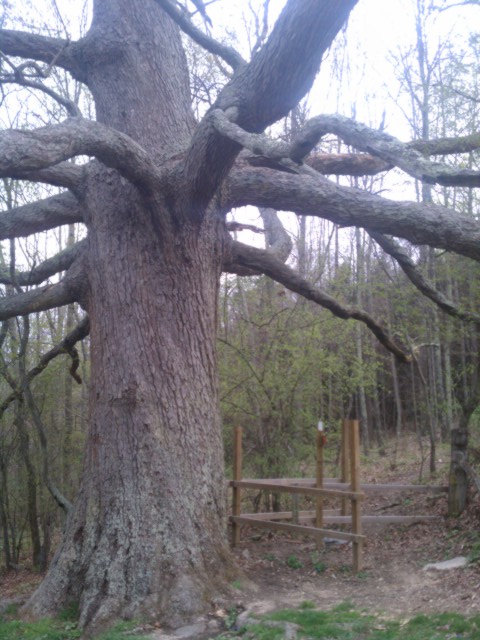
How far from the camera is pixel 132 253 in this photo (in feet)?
23.7

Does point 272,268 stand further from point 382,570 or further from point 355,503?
point 382,570

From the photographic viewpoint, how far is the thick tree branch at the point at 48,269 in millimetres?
8633

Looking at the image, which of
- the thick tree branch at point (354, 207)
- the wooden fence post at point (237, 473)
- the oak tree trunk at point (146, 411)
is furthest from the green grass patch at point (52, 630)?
the thick tree branch at point (354, 207)

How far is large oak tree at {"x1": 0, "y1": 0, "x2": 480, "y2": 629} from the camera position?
5930 millimetres

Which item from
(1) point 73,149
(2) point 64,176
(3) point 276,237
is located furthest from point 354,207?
(3) point 276,237

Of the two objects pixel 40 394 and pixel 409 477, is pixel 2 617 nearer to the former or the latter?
pixel 40 394

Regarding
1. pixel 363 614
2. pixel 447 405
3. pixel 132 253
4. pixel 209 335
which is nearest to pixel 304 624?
pixel 363 614

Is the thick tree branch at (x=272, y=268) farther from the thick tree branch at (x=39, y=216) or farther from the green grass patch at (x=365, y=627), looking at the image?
the green grass patch at (x=365, y=627)

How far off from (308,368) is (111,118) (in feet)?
18.9

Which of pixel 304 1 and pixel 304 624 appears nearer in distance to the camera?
pixel 304 1

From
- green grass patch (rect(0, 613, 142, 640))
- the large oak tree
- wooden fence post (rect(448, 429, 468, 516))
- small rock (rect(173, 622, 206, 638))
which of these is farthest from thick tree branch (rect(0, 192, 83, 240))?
wooden fence post (rect(448, 429, 468, 516))

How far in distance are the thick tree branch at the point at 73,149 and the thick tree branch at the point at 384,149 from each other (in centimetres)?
184

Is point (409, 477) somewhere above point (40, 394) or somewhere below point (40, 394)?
below

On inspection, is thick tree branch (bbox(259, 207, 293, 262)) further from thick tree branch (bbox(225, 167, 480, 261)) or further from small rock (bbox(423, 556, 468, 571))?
small rock (bbox(423, 556, 468, 571))
